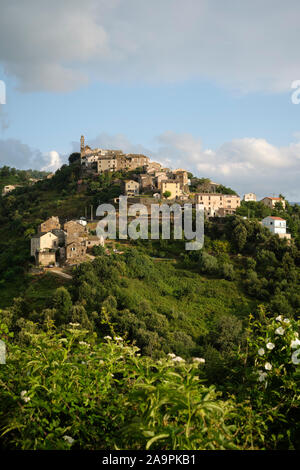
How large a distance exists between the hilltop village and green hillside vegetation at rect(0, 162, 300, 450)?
193cm

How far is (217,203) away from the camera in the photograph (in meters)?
50.6

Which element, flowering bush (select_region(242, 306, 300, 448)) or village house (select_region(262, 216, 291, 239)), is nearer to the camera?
flowering bush (select_region(242, 306, 300, 448))

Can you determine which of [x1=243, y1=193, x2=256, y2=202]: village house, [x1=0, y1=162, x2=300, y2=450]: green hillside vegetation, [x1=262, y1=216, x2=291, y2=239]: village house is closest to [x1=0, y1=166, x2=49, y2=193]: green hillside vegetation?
[x1=0, y1=162, x2=300, y2=450]: green hillside vegetation

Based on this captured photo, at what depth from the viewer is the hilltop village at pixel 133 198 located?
33094 mm

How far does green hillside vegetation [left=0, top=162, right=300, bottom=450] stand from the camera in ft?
9.99

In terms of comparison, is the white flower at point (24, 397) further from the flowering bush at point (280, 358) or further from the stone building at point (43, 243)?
the stone building at point (43, 243)

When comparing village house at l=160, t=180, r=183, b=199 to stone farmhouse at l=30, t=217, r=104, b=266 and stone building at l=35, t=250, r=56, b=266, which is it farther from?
stone building at l=35, t=250, r=56, b=266


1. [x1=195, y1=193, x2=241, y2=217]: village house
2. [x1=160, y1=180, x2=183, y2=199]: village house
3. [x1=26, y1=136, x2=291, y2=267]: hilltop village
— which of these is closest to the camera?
[x1=26, y1=136, x2=291, y2=267]: hilltop village

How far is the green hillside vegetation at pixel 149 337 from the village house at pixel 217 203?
1.74m

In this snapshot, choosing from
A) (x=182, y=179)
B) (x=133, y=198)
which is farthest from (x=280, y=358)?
(x=182, y=179)

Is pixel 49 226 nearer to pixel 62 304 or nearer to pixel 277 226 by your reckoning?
pixel 62 304

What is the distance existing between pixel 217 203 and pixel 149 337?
1315 inches

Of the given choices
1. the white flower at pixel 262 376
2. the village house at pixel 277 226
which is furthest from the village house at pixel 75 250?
the white flower at pixel 262 376

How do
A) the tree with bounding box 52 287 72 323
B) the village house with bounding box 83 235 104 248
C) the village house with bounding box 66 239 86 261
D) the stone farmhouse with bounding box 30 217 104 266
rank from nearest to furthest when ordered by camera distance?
1. the tree with bounding box 52 287 72 323
2. the village house with bounding box 66 239 86 261
3. the stone farmhouse with bounding box 30 217 104 266
4. the village house with bounding box 83 235 104 248
